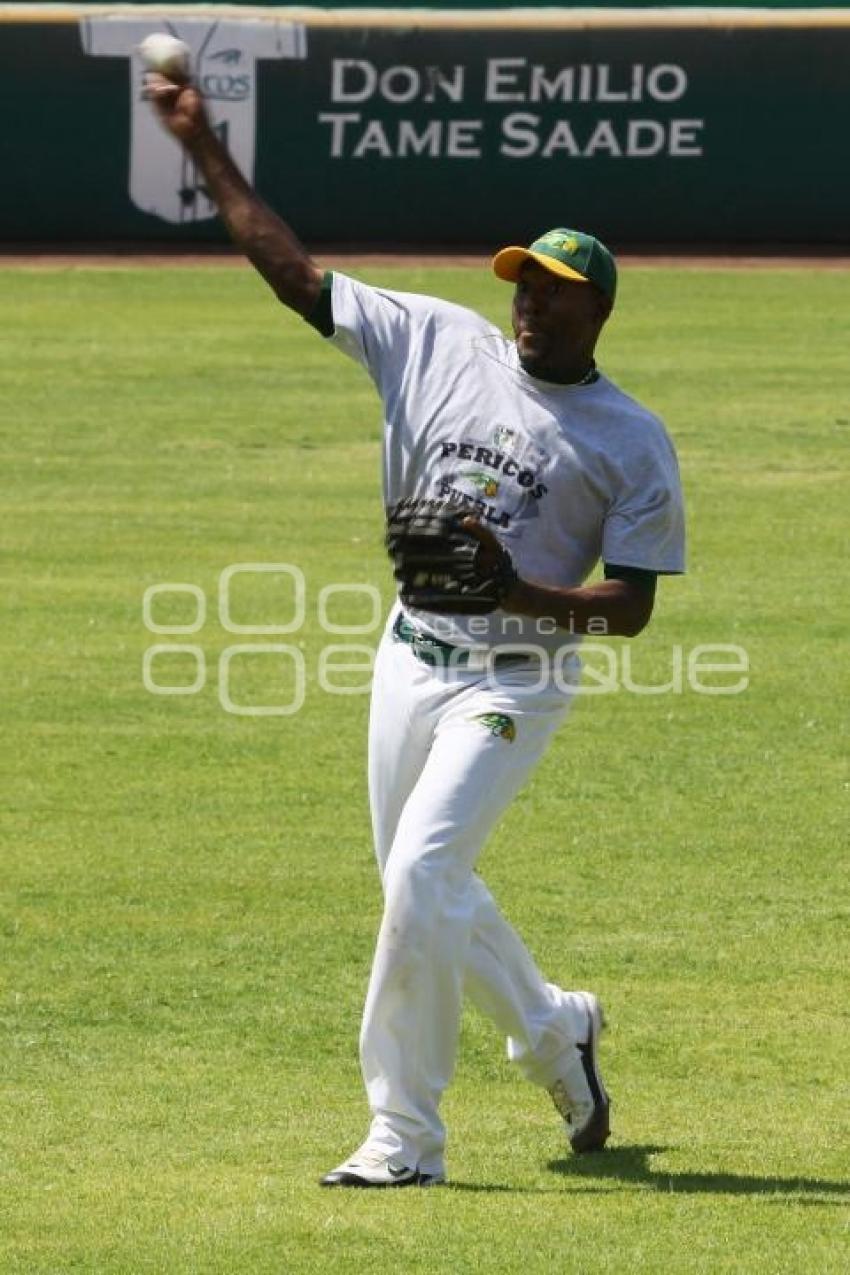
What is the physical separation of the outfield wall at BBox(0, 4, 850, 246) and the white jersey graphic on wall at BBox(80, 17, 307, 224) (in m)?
0.02

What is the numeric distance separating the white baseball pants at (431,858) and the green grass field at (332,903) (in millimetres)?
252

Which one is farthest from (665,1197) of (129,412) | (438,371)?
(129,412)

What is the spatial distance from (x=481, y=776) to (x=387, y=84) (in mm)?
21710

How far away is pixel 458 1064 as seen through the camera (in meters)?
6.64

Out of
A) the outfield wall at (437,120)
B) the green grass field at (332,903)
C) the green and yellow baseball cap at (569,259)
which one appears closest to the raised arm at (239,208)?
the green and yellow baseball cap at (569,259)

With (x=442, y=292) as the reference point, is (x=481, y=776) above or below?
above

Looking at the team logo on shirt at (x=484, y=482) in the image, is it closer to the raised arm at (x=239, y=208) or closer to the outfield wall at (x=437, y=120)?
the raised arm at (x=239, y=208)

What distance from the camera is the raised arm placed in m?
5.61

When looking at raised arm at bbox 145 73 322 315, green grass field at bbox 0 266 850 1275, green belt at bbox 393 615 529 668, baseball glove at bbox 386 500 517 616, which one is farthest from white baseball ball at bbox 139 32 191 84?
green grass field at bbox 0 266 850 1275

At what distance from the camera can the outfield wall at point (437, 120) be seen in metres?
26.1

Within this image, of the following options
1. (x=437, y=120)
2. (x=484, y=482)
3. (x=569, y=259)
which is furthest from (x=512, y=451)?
(x=437, y=120)

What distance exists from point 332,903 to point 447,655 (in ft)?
8.00

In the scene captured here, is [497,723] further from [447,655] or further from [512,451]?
[512,451]

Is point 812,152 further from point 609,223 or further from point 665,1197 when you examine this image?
point 665,1197
